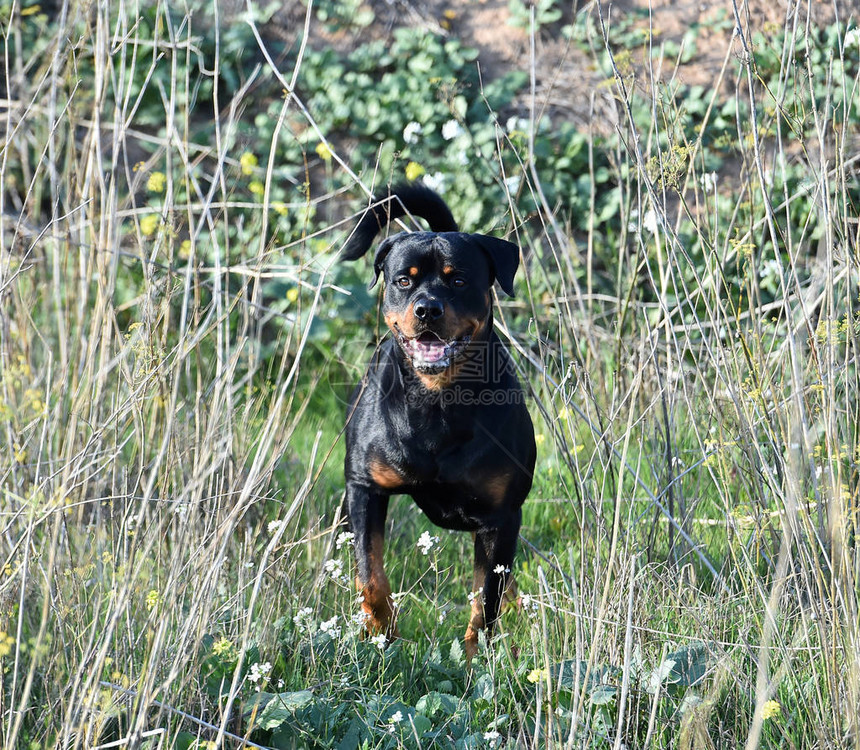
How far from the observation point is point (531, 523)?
3658 mm

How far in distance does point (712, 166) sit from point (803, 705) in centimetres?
339

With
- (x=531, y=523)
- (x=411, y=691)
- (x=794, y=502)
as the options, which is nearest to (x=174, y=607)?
(x=411, y=691)

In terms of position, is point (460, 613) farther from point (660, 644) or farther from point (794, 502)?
point (794, 502)

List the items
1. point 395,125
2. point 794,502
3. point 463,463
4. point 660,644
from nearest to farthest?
point 794,502, point 660,644, point 463,463, point 395,125

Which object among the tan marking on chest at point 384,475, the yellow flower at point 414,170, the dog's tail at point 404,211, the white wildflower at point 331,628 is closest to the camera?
the white wildflower at point 331,628

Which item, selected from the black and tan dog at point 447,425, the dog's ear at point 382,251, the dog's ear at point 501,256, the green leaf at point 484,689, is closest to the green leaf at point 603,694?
the green leaf at point 484,689

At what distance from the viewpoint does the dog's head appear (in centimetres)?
296

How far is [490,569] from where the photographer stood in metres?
3.03

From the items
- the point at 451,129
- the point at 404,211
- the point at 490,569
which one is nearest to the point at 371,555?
the point at 490,569

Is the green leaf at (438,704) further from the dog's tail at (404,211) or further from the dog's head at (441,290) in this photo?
the dog's tail at (404,211)

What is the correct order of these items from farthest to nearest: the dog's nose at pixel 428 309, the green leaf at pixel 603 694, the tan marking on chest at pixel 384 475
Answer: the tan marking on chest at pixel 384 475 → the dog's nose at pixel 428 309 → the green leaf at pixel 603 694

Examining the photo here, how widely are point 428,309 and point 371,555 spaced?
0.78 m

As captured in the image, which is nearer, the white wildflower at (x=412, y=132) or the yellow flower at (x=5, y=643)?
the yellow flower at (x=5, y=643)

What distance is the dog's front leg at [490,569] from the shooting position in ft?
9.67
